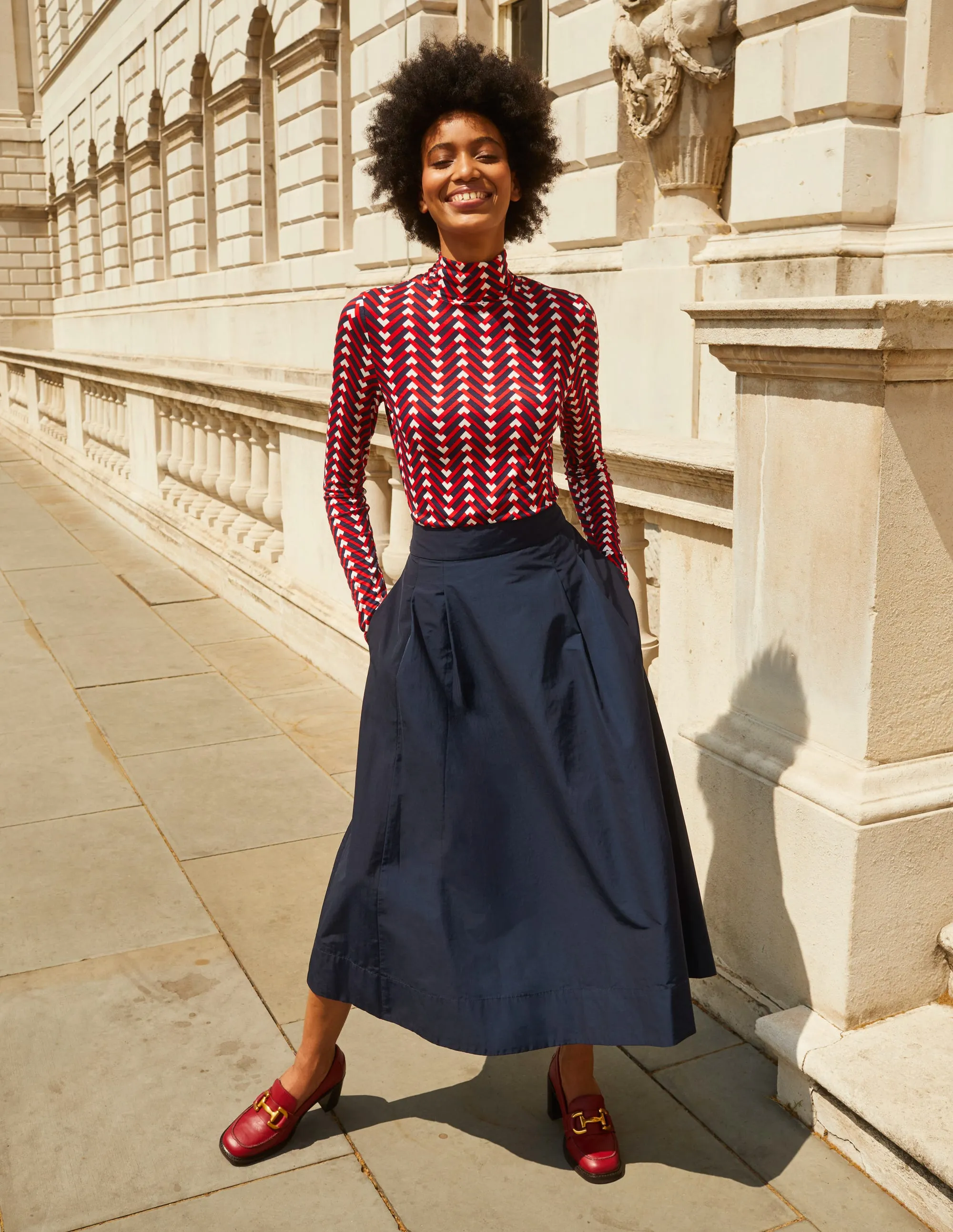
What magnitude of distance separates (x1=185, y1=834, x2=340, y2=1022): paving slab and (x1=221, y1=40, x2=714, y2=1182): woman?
891 millimetres

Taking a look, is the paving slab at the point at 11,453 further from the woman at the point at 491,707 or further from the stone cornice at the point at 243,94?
the woman at the point at 491,707

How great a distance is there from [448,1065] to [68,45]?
2849 cm

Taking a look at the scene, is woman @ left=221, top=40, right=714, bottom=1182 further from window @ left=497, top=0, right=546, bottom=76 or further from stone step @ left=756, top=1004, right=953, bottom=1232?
window @ left=497, top=0, right=546, bottom=76

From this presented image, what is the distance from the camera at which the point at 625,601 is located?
8.58 ft

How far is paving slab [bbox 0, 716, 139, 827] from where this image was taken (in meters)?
4.72

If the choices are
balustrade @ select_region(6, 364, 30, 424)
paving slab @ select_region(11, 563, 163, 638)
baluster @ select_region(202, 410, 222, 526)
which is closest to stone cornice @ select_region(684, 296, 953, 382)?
paving slab @ select_region(11, 563, 163, 638)

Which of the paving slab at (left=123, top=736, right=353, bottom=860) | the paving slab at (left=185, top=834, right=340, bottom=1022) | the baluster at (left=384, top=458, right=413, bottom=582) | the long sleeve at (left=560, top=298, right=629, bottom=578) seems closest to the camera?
the long sleeve at (left=560, top=298, right=629, bottom=578)

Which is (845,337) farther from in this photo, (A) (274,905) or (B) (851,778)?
(A) (274,905)

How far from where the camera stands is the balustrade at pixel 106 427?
1252 centimetres

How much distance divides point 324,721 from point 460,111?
3630 mm

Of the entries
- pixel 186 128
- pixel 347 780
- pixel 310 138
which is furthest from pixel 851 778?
pixel 186 128

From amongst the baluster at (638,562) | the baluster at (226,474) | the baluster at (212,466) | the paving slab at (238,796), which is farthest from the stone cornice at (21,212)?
the baluster at (638,562)

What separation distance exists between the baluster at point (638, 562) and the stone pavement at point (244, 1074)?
1.14m

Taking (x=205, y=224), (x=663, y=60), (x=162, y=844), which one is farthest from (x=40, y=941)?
(x=205, y=224)
